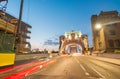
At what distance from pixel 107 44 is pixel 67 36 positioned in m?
83.7

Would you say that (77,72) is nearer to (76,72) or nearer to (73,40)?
(76,72)

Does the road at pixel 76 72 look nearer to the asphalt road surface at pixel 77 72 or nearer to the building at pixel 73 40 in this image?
the asphalt road surface at pixel 77 72

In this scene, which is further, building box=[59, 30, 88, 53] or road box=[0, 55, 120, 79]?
building box=[59, 30, 88, 53]

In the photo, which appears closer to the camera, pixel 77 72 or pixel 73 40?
pixel 77 72

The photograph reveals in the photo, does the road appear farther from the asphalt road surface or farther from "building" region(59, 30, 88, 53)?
"building" region(59, 30, 88, 53)

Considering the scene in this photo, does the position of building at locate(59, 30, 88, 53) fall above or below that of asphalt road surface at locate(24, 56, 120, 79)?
above

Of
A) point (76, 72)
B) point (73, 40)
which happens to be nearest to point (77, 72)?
point (76, 72)

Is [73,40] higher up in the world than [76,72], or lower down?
higher up

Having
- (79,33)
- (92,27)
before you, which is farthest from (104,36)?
(79,33)

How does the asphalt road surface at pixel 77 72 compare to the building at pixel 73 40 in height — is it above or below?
below

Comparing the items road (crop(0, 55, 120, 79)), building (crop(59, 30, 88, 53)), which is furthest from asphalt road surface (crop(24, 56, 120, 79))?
building (crop(59, 30, 88, 53))

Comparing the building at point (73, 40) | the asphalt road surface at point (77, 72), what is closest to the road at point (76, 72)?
the asphalt road surface at point (77, 72)

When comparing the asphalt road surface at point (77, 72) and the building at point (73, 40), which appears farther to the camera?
the building at point (73, 40)

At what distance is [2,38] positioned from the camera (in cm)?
1354
